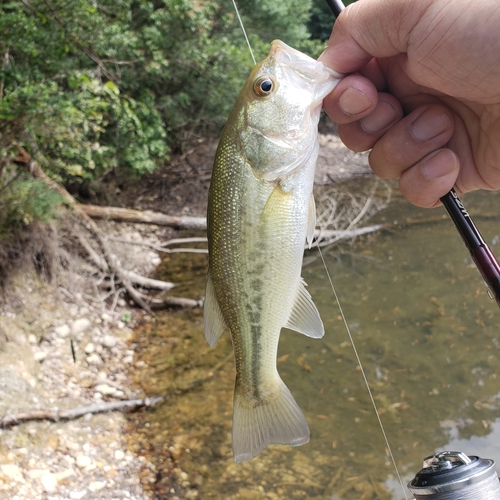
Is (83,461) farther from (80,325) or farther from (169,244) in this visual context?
(169,244)

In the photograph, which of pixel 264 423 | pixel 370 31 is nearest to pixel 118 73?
pixel 370 31

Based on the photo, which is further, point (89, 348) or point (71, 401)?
point (89, 348)

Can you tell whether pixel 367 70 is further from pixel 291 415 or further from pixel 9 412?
pixel 9 412

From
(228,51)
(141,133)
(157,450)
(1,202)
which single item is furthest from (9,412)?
(228,51)

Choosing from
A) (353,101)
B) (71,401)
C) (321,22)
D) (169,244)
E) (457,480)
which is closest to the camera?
(457,480)

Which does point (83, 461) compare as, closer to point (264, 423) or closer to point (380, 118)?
point (264, 423)

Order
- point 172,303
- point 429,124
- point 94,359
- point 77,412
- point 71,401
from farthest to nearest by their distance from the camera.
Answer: point 172,303
point 94,359
point 71,401
point 77,412
point 429,124

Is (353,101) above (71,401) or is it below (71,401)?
above

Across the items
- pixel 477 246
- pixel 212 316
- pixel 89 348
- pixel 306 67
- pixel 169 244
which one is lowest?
pixel 169 244
